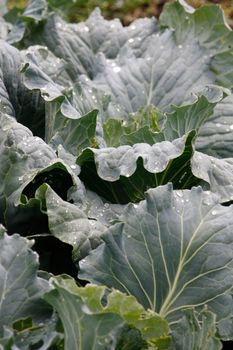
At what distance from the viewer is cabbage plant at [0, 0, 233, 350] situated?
1701 mm

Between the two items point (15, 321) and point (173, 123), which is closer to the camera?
point (15, 321)

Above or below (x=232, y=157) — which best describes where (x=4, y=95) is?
above

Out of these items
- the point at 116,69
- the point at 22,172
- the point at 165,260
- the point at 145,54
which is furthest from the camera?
the point at 145,54

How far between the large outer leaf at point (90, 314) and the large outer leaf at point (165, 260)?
218 mm

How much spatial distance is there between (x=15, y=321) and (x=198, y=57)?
1469mm

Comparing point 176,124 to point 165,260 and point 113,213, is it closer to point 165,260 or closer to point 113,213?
point 113,213

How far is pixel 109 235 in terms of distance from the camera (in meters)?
1.90

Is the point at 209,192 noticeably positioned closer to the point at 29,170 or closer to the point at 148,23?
the point at 29,170

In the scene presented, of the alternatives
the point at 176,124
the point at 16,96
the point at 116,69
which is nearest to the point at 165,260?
the point at 176,124

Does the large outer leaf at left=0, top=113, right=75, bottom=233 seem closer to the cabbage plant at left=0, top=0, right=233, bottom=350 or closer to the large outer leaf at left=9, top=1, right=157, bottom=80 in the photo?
the cabbage plant at left=0, top=0, right=233, bottom=350

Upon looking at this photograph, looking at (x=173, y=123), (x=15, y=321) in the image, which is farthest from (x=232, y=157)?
(x=15, y=321)

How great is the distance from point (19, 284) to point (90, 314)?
299 mm

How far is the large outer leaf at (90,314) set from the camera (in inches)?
Answer: 60.0

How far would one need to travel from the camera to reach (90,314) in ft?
4.87
